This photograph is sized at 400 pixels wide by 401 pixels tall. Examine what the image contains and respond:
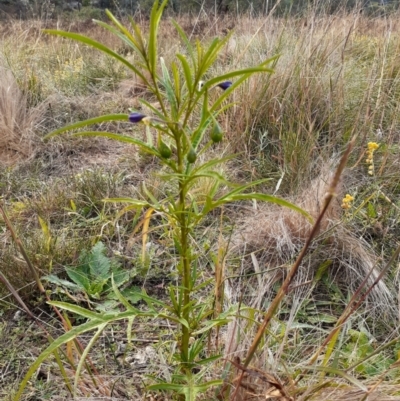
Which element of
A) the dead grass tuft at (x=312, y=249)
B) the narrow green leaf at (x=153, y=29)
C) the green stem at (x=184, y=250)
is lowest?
the dead grass tuft at (x=312, y=249)

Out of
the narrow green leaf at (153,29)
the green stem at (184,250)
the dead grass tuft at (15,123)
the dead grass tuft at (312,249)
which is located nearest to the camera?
the narrow green leaf at (153,29)

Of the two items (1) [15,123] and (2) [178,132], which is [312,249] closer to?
(2) [178,132]

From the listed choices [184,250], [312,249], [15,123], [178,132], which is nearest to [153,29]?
[178,132]

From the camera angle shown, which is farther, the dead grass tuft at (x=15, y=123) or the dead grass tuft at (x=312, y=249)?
the dead grass tuft at (x=15, y=123)

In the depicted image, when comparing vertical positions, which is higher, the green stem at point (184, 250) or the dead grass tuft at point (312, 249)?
the green stem at point (184, 250)

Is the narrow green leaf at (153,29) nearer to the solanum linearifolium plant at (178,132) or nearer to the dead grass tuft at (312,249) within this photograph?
the solanum linearifolium plant at (178,132)

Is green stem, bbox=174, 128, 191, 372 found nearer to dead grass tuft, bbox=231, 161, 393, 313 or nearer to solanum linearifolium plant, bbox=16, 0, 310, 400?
solanum linearifolium plant, bbox=16, 0, 310, 400

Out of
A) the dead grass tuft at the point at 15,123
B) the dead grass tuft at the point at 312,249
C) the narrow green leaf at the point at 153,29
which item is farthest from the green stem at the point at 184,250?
the dead grass tuft at the point at 15,123

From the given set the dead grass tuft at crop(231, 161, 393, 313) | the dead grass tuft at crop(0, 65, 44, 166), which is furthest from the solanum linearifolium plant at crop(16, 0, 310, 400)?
the dead grass tuft at crop(0, 65, 44, 166)

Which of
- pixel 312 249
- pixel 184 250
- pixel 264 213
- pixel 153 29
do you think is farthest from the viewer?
pixel 264 213

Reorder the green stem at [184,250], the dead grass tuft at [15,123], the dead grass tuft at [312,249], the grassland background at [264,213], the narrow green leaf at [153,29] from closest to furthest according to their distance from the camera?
1. the narrow green leaf at [153,29]
2. the green stem at [184,250]
3. the grassland background at [264,213]
4. the dead grass tuft at [312,249]
5. the dead grass tuft at [15,123]

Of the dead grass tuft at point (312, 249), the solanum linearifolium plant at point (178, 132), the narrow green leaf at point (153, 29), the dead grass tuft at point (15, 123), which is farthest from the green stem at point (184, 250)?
the dead grass tuft at point (15, 123)

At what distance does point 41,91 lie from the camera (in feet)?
10.2

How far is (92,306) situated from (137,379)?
1.13ft
